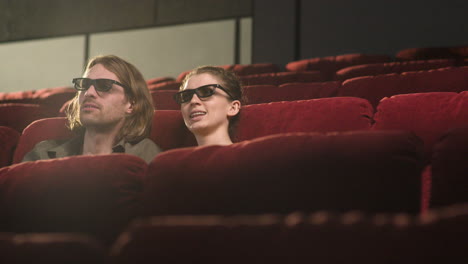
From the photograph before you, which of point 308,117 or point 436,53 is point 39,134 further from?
point 436,53

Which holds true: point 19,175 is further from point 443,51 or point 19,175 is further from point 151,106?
point 443,51

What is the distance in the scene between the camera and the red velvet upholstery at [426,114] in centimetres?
46

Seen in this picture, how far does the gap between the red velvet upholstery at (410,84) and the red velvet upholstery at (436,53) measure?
462 millimetres

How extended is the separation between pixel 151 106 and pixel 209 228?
0.45 meters

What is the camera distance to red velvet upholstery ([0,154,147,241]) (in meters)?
0.29

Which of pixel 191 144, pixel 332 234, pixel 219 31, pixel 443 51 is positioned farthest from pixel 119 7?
pixel 332 234

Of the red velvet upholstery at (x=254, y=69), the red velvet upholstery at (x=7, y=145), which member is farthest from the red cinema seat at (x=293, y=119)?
the red velvet upholstery at (x=254, y=69)

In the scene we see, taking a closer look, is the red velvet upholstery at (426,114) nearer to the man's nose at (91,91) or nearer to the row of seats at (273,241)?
the row of seats at (273,241)

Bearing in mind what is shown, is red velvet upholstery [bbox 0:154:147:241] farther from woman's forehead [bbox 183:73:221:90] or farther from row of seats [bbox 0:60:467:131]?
row of seats [bbox 0:60:467:131]

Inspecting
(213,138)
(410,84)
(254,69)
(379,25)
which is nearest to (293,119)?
(213,138)

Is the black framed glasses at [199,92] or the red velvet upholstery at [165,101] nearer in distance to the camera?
the black framed glasses at [199,92]

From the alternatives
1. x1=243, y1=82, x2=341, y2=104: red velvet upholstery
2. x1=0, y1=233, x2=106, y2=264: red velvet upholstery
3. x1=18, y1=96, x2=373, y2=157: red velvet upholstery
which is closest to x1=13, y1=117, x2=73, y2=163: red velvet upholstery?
x1=18, y1=96, x2=373, y2=157: red velvet upholstery

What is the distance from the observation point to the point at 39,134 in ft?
2.22

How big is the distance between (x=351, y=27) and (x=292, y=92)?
97cm
